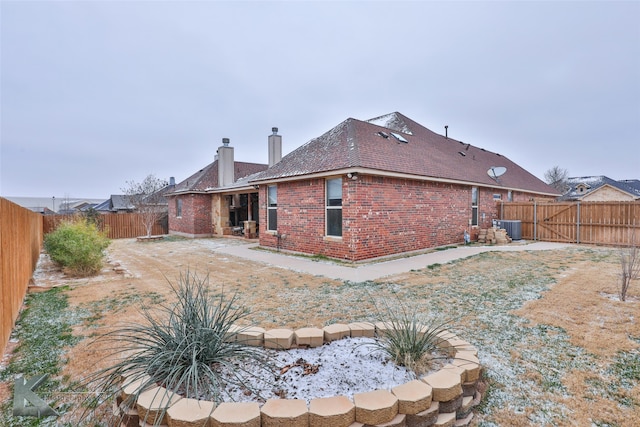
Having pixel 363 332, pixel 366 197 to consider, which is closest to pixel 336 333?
pixel 363 332

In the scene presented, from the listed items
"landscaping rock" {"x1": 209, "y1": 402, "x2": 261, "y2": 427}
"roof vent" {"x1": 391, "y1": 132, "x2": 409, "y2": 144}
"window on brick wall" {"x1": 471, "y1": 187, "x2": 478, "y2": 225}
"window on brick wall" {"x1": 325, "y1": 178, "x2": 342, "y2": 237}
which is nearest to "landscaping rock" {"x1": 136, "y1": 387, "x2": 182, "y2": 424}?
"landscaping rock" {"x1": 209, "y1": 402, "x2": 261, "y2": 427}

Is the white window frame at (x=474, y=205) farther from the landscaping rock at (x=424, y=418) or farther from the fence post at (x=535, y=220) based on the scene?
the landscaping rock at (x=424, y=418)

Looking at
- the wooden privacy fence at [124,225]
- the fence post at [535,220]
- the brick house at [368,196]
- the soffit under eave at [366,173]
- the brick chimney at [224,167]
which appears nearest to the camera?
the soffit under eave at [366,173]

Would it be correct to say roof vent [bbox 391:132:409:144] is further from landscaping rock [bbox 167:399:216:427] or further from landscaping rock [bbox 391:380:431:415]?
landscaping rock [bbox 167:399:216:427]

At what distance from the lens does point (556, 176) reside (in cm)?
4934

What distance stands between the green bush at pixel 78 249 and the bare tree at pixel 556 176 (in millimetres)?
56746

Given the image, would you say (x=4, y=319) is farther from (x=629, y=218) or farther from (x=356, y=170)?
(x=629, y=218)

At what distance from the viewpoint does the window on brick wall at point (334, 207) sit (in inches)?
346

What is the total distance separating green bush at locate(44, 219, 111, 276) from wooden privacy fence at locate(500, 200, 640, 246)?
55.9 ft

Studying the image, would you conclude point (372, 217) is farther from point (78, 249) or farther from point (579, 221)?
point (579, 221)

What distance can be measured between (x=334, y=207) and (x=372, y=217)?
46.1 inches

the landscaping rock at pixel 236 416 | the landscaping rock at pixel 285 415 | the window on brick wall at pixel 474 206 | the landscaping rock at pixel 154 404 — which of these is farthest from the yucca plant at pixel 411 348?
the window on brick wall at pixel 474 206

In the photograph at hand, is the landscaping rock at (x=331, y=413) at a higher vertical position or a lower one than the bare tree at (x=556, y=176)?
lower

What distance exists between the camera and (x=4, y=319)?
3.33m
